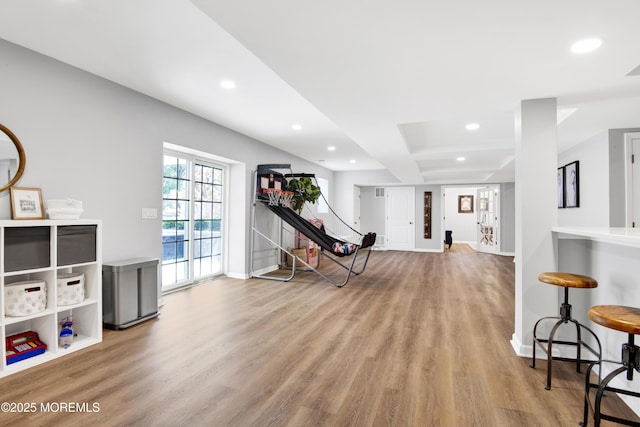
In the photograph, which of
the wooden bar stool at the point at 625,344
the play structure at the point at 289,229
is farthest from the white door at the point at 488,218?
the wooden bar stool at the point at 625,344

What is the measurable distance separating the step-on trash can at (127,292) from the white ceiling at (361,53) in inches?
73.0

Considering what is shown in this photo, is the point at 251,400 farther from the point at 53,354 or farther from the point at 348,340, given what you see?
the point at 53,354

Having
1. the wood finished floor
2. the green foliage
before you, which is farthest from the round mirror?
the green foliage

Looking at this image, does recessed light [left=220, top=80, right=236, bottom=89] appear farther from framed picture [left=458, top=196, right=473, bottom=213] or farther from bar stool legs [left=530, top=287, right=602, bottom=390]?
framed picture [left=458, top=196, right=473, bottom=213]

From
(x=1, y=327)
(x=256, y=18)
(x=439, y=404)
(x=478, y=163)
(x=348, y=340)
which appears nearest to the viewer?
(x=256, y=18)

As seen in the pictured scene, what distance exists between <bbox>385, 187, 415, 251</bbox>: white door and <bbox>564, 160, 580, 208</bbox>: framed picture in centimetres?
473

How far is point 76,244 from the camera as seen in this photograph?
2.63 metres

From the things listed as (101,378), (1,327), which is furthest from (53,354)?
(101,378)

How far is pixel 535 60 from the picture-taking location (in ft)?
6.68

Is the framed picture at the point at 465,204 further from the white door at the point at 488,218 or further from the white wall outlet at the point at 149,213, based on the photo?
the white wall outlet at the point at 149,213

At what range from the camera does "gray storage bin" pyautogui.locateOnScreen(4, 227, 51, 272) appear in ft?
7.35

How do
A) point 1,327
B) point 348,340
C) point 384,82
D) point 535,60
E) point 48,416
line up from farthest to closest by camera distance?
point 348,340 → point 384,82 → point 1,327 → point 535,60 → point 48,416

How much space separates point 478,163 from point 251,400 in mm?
6488

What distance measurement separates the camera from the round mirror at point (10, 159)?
2465 millimetres
